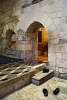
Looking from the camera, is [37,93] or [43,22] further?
[43,22]

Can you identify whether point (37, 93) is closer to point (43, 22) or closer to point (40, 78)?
point (40, 78)

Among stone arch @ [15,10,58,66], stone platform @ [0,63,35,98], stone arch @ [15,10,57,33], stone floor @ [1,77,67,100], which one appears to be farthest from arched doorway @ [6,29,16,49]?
stone floor @ [1,77,67,100]

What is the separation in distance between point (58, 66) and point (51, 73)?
12.1 inches

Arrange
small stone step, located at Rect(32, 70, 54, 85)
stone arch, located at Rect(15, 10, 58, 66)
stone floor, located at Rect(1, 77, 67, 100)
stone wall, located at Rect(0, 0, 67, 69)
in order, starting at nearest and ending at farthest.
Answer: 1. stone floor, located at Rect(1, 77, 67, 100)
2. small stone step, located at Rect(32, 70, 54, 85)
3. stone wall, located at Rect(0, 0, 67, 69)
4. stone arch, located at Rect(15, 10, 58, 66)

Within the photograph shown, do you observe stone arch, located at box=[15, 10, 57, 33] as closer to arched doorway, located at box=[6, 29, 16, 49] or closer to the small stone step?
arched doorway, located at box=[6, 29, 16, 49]

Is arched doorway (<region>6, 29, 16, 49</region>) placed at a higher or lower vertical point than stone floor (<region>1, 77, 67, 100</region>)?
higher

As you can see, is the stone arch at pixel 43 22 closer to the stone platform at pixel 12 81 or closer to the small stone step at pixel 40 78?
the small stone step at pixel 40 78

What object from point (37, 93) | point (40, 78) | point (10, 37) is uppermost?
point (10, 37)

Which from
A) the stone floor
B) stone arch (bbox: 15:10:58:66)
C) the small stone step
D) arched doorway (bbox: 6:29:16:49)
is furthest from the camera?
arched doorway (bbox: 6:29:16:49)

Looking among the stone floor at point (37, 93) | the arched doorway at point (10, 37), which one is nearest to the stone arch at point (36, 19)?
the arched doorway at point (10, 37)

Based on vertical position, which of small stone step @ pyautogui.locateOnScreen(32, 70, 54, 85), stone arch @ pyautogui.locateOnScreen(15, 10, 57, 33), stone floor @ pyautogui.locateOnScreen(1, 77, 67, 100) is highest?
stone arch @ pyautogui.locateOnScreen(15, 10, 57, 33)

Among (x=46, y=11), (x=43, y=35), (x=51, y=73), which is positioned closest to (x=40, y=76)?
(x=51, y=73)

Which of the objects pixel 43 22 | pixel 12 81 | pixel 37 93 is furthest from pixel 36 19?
pixel 37 93

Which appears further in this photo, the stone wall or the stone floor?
the stone wall
